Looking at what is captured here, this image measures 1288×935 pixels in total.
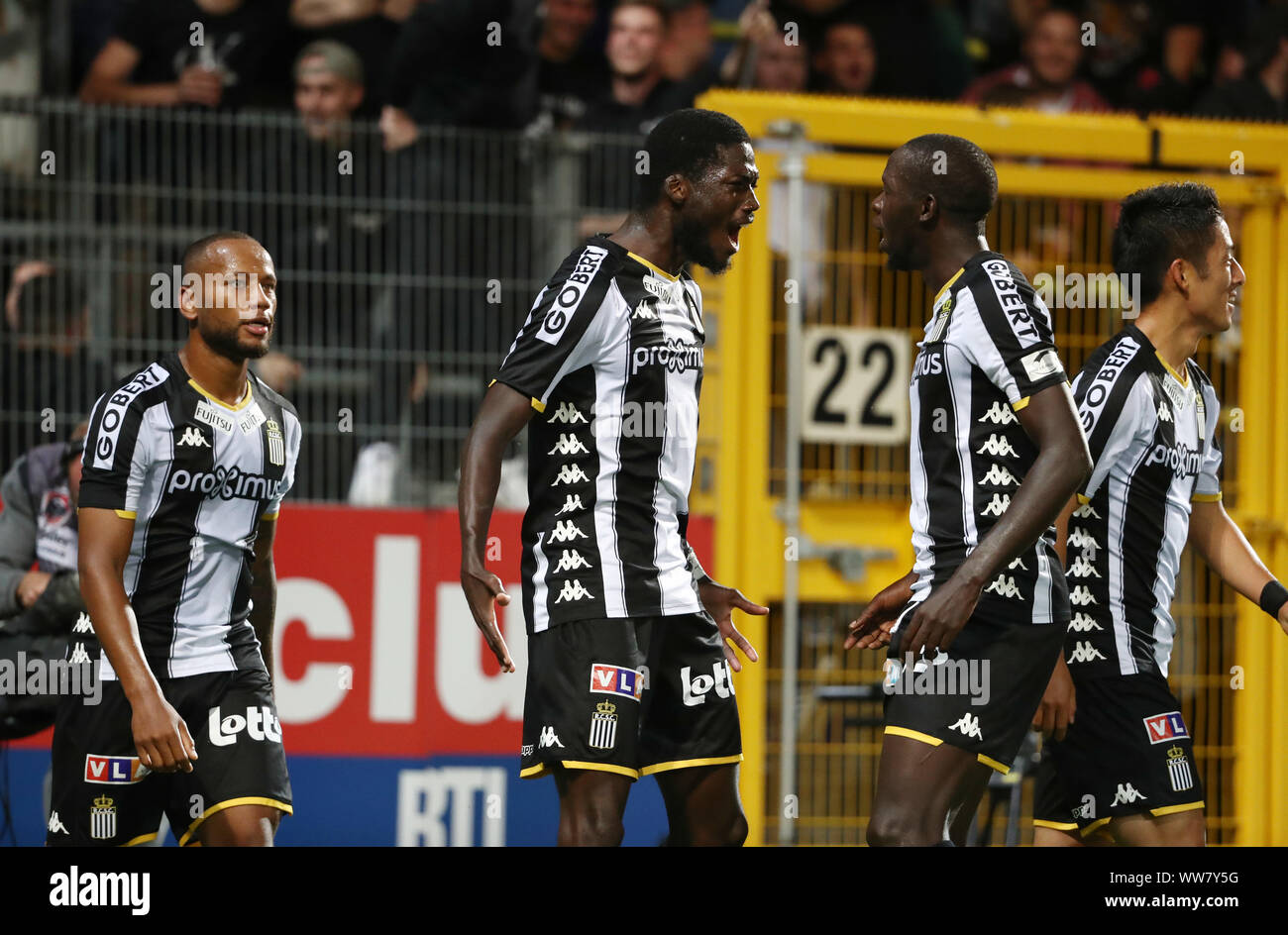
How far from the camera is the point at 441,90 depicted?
8.66 meters

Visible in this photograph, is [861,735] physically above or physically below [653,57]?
below

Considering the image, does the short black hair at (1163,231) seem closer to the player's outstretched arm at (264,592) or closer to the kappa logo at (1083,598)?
the kappa logo at (1083,598)

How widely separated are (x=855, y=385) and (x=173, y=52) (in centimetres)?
408

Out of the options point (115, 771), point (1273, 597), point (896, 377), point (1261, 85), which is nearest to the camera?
point (115, 771)

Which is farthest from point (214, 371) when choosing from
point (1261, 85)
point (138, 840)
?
point (1261, 85)

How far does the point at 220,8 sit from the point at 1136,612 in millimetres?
6070

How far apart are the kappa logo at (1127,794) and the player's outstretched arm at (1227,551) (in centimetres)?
87

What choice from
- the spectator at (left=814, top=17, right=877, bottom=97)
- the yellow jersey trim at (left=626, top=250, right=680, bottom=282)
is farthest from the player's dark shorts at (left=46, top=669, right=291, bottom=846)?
the spectator at (left=814, top=17, right=877, bottom=97)

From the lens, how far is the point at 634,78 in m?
9.05

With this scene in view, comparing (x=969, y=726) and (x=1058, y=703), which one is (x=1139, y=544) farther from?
(x=969, y=726)

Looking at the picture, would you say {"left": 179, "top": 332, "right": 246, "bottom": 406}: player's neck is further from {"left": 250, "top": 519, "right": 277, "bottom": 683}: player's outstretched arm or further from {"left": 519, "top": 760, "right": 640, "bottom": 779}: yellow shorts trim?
{"left": 519, "top": 760, "right": 640, "bottom": 779}: yellow shorts trim
